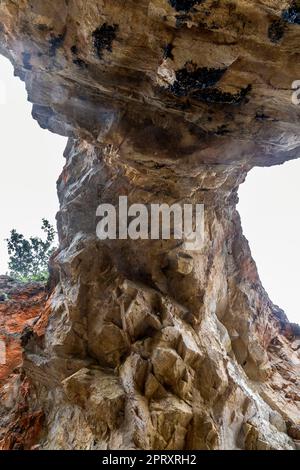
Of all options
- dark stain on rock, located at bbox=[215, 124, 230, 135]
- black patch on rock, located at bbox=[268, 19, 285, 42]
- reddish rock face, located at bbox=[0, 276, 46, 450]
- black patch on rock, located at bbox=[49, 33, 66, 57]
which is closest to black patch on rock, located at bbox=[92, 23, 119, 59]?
black patch on rock, located at bbox=[49, 33, 66, 57]

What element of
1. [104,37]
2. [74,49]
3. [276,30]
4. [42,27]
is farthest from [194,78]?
[42,27]

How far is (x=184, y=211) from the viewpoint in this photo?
12383 mm

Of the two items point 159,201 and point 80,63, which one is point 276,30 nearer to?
point 80,63

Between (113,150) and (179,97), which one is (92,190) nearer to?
(113,150)

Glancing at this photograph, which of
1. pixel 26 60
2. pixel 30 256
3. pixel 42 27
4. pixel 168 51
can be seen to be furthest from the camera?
pixel 30 256

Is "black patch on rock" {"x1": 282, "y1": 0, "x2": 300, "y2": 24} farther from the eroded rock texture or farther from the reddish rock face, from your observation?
the reddish rock face

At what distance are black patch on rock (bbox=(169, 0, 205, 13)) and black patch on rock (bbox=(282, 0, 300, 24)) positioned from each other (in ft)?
4.96

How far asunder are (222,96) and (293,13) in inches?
103

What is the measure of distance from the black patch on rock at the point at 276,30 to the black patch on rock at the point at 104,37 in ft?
10.2

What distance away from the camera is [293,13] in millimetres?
5855

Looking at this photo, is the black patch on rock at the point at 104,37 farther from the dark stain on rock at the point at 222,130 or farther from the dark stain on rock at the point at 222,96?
the dark stain on rock at the point at 222,130

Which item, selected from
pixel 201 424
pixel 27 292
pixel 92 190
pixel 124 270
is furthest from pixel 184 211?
pixel 27 292

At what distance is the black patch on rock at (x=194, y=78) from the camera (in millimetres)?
7289

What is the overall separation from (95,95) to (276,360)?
550 inches
